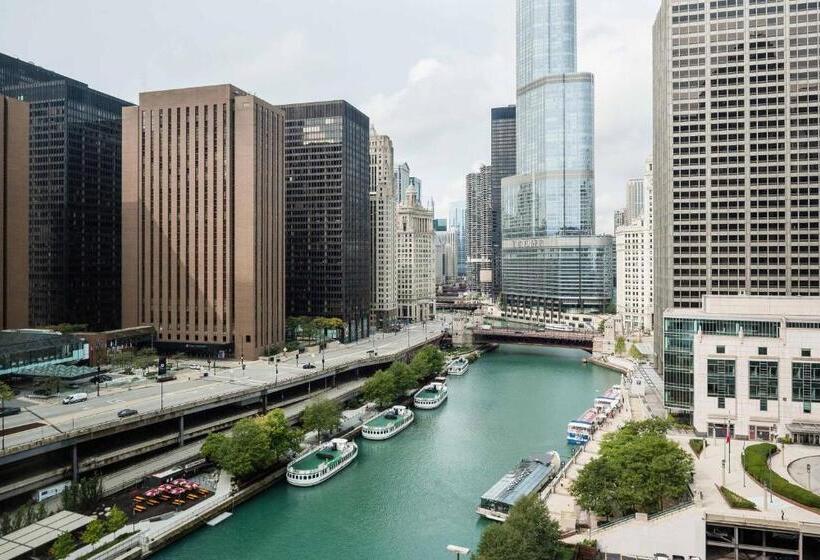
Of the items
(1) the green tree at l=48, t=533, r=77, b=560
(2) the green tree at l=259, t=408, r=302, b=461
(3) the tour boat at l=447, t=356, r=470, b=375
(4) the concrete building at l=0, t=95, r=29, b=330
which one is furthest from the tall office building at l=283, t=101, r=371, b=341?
(1) the green tree at l=48, t=533, r=77, b=560

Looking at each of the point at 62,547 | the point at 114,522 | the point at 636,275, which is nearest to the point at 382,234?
the point at 636,275

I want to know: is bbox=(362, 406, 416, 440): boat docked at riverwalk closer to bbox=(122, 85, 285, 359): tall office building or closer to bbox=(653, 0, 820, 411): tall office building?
bbox=(122, 85, 285, 359): tall office building

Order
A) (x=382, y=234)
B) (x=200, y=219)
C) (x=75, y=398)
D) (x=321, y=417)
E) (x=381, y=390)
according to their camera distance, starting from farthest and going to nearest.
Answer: (x=382, y=234) < (x=200, y=219) < (x=381, y=390) < (x=321, y=417) < (x=75, y=398)

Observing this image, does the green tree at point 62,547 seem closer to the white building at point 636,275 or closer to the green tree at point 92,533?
the green tree at point 92,533

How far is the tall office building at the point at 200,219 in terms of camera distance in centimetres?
10569

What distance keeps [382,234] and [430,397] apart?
8857 centimetres

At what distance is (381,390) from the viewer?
88.8m

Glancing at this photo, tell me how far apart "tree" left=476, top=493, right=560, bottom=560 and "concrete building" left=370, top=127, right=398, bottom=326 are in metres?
135

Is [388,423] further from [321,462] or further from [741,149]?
[741,149]

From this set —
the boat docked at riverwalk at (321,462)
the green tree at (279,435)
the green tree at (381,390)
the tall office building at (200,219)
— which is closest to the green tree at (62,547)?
the green tree at (279,435)

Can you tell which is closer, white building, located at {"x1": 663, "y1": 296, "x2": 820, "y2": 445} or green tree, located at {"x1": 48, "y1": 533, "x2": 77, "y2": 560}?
green tree, located at {"x1": 48, "y1": 533, "x2": 77, "y2": 560}

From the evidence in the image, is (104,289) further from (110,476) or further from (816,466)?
(816,466)

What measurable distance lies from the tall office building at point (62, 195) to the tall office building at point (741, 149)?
4732 inches

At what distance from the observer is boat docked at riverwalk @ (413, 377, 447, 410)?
95625mm
